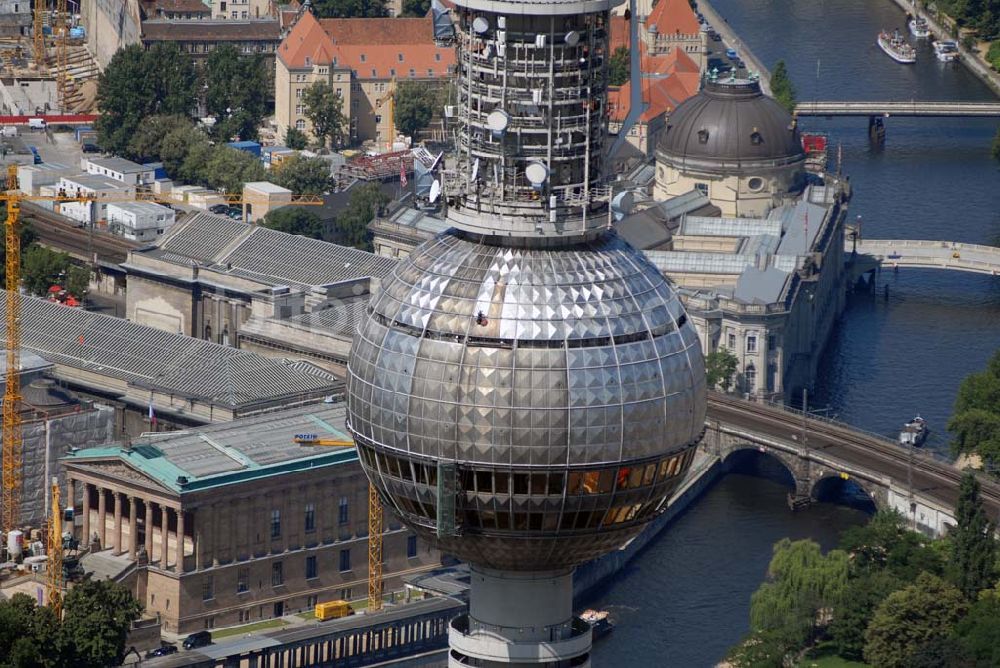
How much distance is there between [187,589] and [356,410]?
85139 millimetres

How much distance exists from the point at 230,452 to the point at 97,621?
19.4 m

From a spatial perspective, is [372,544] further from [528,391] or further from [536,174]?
[528,391]

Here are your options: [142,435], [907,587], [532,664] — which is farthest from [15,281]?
[532,664]

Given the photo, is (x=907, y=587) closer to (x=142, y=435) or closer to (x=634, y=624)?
(x=634, y=624)

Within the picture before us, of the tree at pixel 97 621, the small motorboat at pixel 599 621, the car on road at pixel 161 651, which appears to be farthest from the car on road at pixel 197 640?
the small motorboat at pixel 599 621

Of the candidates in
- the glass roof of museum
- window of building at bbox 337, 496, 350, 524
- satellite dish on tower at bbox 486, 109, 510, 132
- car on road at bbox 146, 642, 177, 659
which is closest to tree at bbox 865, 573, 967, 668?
window of building at bbox 337, 496, 350, 524

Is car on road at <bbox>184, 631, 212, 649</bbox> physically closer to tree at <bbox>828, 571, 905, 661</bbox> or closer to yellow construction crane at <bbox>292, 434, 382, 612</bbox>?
yellow construction crane at <bbox>292, 434, 382, 612</bbox>

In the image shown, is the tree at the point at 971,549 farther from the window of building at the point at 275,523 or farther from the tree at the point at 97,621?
the tree at the point at 97,621

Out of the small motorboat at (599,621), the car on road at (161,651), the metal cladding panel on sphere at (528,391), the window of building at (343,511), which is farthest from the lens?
the window of building at (343,511)

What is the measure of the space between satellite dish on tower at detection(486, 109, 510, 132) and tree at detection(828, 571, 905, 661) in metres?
88.5

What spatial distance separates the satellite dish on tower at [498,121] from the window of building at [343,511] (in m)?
93.0

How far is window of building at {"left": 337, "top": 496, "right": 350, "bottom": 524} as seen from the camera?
18475cm

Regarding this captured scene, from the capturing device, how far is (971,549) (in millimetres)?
179250

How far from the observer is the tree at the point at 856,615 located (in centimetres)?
17812
